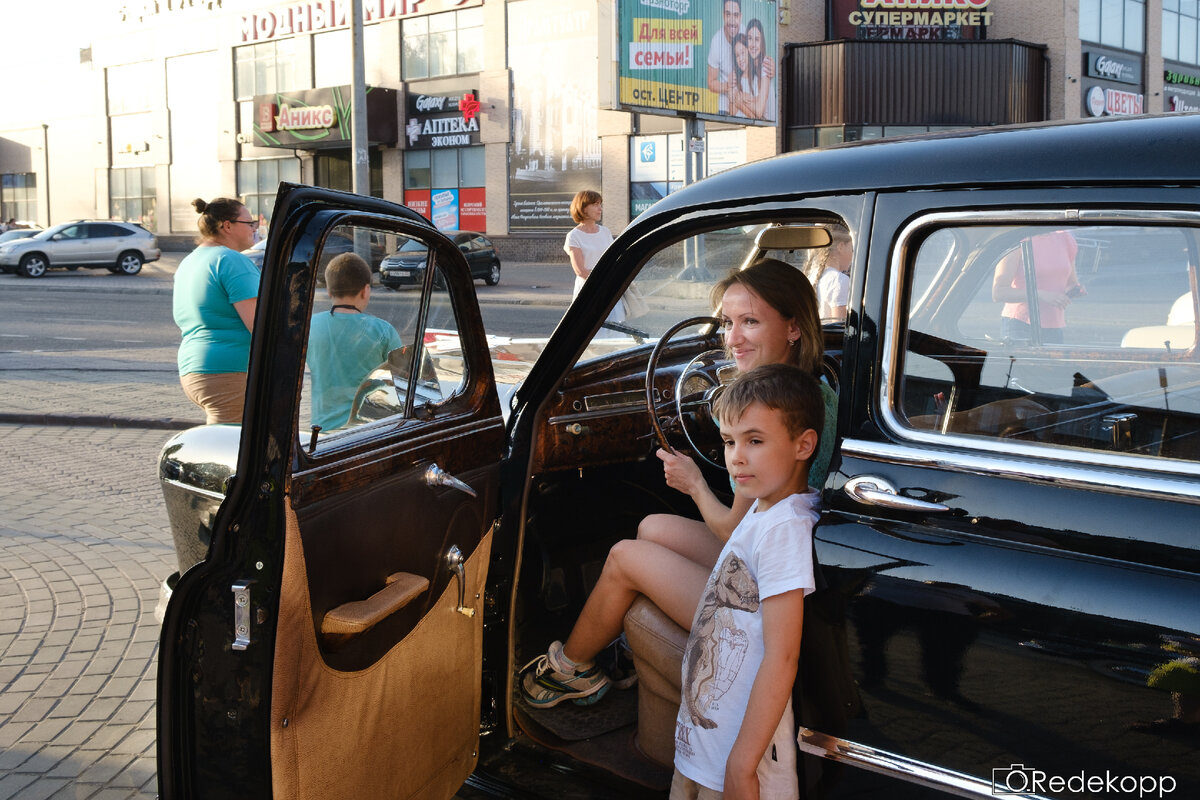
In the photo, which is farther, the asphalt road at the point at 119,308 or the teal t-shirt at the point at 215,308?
the asphalt road at the point at 119,308

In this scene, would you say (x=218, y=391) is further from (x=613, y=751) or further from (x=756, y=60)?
(x=756, y=60)

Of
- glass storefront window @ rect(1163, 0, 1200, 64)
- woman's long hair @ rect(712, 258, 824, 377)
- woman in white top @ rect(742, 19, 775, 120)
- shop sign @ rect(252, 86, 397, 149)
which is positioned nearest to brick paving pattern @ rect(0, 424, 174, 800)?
woman's long hair @ rect(712, 258, 824, 377)

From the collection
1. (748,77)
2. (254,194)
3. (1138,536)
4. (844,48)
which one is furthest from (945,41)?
(1138,536)

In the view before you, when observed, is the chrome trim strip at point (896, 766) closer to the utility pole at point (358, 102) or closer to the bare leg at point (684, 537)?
the bare leg at point (684, 537)

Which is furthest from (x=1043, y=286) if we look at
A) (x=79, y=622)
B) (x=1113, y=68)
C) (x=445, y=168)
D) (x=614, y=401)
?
(x=1113, y=68)

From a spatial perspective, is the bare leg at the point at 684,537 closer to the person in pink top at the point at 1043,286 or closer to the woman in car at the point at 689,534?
the woman in car at the point at 689,534

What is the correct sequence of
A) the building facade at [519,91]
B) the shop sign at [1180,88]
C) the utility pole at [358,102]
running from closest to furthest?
the utility pole at [358,102] → the building facade at [519,91] → the shop sign at [1180,88]

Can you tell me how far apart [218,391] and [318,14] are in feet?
116

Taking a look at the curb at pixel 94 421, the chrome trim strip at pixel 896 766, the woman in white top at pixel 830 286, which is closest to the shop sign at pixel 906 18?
the curb at pixel 94 421

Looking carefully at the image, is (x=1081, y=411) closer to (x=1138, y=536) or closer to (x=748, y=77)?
(x=1138, y=536)

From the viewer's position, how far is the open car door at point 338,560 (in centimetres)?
204

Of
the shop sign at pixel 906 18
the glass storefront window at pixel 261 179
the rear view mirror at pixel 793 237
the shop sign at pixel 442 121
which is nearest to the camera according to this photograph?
the rear view mirror at pixel 793 237

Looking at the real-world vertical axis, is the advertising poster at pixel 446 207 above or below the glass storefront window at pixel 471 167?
below

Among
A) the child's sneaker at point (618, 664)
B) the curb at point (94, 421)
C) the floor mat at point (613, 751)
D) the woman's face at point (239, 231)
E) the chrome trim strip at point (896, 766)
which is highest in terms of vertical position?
the woman's face at point (239, 231)
